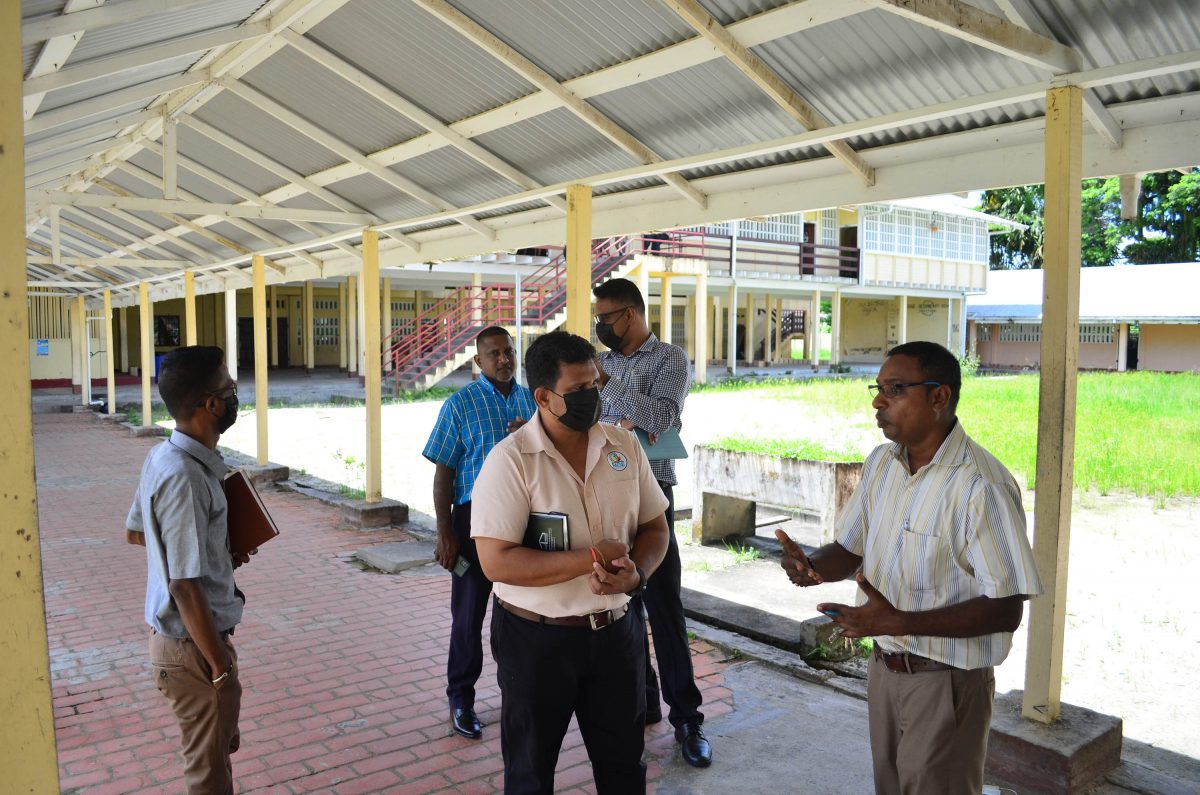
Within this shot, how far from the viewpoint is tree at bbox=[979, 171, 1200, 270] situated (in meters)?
40.3

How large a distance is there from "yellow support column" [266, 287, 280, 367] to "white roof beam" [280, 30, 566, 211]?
26.6 metres

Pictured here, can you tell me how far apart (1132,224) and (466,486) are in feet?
151

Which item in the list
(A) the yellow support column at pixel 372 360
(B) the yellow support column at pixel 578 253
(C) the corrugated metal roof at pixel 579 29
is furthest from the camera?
(A) the yellow support column at pixel 372 360

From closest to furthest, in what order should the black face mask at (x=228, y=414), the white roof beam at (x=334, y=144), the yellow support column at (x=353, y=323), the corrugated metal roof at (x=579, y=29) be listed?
the black face mask at (x=228, y=414) < the corrugated metal roof at (x=579, y=29) < the white roof beam at (x=334, y=144) < the yellow support column at (x=353, y=323)

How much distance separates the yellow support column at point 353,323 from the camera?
26234mm

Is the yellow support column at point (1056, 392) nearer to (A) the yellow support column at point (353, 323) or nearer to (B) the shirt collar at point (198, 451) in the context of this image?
(B) the shirt collar at point (198, 451)

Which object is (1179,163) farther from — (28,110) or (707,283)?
(707,283)

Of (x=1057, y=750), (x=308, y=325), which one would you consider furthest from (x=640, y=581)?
(x=308, y=325)

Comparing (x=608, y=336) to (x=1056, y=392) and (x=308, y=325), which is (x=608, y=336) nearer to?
(x=1056, y=392)

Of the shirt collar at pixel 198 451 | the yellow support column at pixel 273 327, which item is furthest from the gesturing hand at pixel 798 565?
the yellow support column at pixel 273 327

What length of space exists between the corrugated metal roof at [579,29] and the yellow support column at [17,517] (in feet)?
9.58

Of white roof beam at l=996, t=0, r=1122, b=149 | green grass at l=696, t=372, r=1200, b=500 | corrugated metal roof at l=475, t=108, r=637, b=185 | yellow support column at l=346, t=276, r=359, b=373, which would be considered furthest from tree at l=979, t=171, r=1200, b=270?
white roof beam at l=996, t=0, r=1122, b=149

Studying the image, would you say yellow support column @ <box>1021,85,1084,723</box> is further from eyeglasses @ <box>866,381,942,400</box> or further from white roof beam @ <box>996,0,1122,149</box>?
eyeglasses @ <box>866,381,942,400</box>

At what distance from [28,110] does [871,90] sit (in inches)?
170
